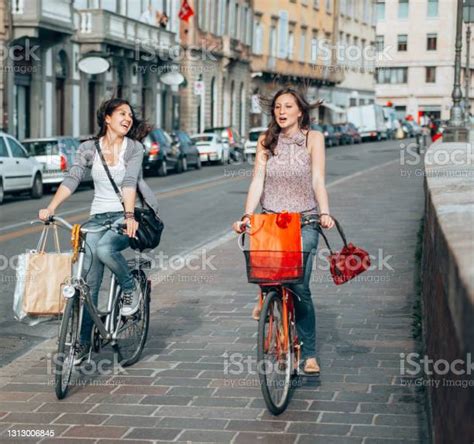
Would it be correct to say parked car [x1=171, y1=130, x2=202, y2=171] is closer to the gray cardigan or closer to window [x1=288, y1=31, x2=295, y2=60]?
the gray cardigan

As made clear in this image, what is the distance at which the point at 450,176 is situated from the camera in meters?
8.72

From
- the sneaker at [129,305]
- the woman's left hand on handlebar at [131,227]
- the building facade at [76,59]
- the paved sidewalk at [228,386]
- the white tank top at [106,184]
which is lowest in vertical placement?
the paved sidewalk at [228,386]

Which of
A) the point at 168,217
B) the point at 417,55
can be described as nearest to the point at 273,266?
the point at 168,217

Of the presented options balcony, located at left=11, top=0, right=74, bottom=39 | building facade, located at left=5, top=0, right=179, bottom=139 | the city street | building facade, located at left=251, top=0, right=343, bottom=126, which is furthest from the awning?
balcony, located at left=11, top=0, right=74, bottom=39

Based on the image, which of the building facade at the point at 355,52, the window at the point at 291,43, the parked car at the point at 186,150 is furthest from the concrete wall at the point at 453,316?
the building facade at the point at 355,52

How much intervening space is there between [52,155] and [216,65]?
32.7 meters

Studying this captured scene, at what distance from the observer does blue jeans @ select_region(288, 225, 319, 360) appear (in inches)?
266

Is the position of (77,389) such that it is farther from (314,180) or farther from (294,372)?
(314,180)

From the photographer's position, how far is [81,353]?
7086 millimetres

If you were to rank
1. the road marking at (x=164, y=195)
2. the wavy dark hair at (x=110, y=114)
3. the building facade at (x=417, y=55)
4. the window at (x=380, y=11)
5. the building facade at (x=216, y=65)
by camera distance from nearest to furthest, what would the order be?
the wavy dark hair at (x=110, y=114)
the road marking at (x=164, y=195)
the building facade at (x=216, y=65)
the window at (x=380, y=11)
the building facade at (x=417, y=55)

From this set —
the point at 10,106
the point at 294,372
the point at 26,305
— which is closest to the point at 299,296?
the point at 294,372

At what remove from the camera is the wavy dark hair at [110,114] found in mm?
7516

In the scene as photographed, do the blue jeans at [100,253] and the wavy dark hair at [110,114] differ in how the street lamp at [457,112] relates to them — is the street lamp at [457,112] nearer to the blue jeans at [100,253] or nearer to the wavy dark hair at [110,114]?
the wavy dark hair at [110,114]

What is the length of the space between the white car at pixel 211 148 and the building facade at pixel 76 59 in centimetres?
264
